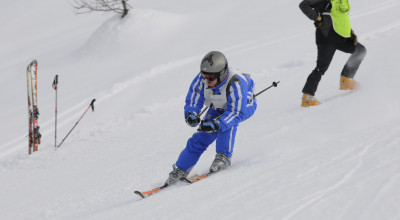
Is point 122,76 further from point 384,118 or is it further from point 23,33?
point 23,33

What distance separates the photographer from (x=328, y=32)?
6438 millimetres

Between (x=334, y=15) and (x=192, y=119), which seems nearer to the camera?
(x=192, y=119)

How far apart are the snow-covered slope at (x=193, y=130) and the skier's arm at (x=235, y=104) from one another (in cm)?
48

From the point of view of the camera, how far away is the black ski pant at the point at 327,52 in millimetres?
6500

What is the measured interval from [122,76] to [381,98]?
782cm

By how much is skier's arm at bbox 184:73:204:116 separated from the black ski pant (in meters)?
2.29

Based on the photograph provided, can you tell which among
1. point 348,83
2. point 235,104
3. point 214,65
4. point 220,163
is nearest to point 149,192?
point 220,163

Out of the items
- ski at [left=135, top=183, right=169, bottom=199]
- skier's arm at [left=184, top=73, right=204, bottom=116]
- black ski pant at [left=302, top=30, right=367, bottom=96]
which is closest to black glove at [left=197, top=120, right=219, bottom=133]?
skier's arm at [left=184, top=73, right=204, bottom=116]

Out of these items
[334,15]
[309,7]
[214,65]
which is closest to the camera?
[214,65]

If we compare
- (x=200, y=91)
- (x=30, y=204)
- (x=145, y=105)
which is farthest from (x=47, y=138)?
(x=200, y=91)

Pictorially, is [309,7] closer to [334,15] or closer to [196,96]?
[334,15]

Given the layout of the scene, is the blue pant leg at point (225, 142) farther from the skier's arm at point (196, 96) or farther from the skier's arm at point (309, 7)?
the skier's arm at point (309, 7)

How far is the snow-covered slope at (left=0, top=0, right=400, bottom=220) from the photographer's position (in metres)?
3.56

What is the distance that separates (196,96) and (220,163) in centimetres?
74
